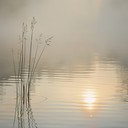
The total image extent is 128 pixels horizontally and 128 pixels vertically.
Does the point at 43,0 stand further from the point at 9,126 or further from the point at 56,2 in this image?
the point at 9,126

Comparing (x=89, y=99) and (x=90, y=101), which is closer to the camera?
(x=90, y=101)

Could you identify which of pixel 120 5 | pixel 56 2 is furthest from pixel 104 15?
Answer: pixel 56 2

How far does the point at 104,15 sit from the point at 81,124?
46335mm

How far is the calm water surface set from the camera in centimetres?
825

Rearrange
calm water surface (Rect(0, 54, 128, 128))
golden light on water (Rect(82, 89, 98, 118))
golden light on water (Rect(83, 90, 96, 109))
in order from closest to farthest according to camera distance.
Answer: calm water surface (Rect(0, 54, 128, 128)), golden light on water (Rect(82, 89, 98, 118)), golden light on water (Rect(83, 90, 96, 109))

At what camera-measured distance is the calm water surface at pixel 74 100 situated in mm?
8250

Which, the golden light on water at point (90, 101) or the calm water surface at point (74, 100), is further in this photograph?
the golden light on water at point (90, 101)

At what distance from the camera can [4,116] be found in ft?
27.9

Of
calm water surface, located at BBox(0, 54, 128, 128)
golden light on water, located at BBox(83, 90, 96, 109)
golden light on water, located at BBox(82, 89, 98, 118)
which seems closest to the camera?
calm water surface, located at BBox(0, 54, 128, 128)

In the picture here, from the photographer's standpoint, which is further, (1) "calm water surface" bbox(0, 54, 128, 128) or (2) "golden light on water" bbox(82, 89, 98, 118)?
(2) "golden light on water" bbox(82, 89, 98, 118)

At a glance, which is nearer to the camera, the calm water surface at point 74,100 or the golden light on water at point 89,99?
the calm water surface at point 74,100

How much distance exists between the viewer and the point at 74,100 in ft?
32.6

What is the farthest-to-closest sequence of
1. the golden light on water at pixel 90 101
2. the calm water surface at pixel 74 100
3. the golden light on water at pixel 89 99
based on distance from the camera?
the golden light on water at pixel 89 99 → the golden light on water at pixel 90 101 → the calm water surface at pixel 74 100

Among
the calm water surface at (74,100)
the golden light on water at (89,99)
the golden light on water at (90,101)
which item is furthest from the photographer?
the golden light on water at (89,99)
